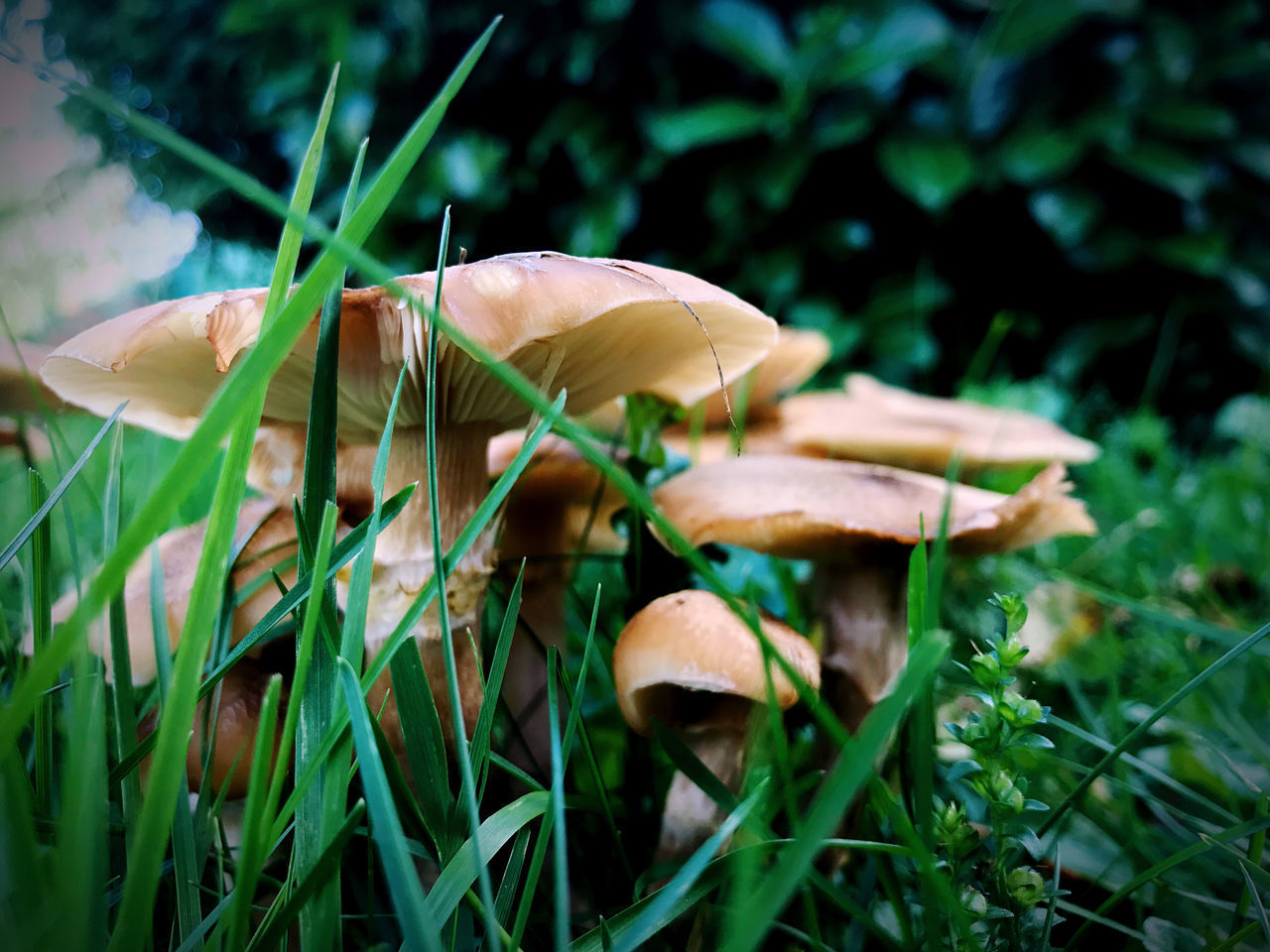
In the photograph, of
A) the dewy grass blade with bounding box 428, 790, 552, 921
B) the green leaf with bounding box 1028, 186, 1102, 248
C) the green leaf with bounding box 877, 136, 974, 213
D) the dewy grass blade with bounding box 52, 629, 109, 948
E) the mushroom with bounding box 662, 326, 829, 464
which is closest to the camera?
the dewy grass blade with bounding box 52, 629, 109, 948

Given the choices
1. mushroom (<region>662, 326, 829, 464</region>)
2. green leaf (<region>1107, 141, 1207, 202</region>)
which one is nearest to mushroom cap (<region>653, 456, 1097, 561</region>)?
mushroom (<region>662, 326, 829, 464</region>)

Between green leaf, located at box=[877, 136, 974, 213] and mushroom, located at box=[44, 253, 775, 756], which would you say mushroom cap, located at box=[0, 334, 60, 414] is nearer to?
mushroom, located at box=[44, 253, 775, 756]

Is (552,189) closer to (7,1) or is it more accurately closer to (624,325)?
(7,1)

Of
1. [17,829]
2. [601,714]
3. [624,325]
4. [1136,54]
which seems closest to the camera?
[17,829]

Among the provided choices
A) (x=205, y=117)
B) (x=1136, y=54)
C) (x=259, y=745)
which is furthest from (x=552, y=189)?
(x=259, y=745)

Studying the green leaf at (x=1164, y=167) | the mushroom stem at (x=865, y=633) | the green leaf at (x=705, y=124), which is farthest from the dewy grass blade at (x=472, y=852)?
the green leaf at (x=1164, y=167)

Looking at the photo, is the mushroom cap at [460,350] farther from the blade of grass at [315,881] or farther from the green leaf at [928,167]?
the green leaf at [928,167]
